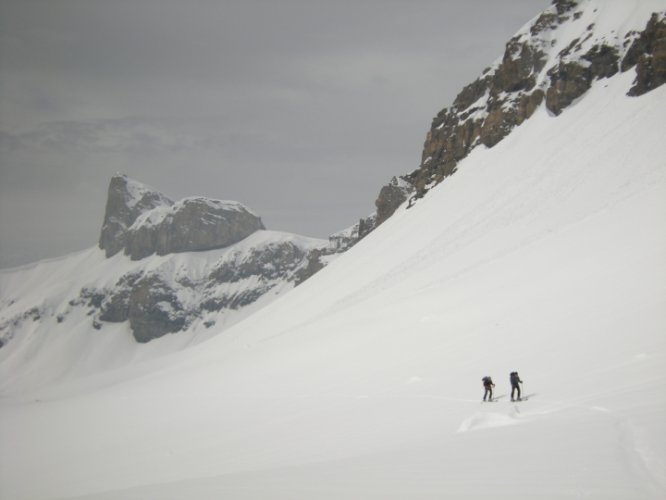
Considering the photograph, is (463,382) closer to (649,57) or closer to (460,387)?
(460,387)

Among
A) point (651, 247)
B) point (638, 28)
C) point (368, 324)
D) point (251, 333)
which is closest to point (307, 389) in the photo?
point (368, 324)

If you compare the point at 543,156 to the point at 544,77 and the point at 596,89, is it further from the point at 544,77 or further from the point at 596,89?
the point at 544,77

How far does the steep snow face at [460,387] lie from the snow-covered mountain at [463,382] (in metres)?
0.10

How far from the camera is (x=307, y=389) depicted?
26.0m

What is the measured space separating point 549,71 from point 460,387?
65651 mm

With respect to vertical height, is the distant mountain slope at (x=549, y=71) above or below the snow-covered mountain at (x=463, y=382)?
above

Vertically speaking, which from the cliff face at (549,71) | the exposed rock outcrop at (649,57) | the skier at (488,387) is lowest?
the skier at (488,387)

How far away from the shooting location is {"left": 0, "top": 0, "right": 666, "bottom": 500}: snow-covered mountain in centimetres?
1093

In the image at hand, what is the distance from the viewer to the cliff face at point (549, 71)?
61.4 meters

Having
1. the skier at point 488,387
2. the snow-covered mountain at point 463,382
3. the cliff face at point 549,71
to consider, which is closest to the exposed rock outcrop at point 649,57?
the cliff face at point 549,71

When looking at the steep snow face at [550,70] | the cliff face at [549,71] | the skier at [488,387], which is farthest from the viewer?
the steep snow face at [550,70]

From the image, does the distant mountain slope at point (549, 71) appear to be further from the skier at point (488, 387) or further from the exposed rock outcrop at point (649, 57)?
the skier at point (488, 387)

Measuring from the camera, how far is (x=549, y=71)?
74.6m

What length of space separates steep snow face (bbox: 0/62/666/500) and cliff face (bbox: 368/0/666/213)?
10735 mm
